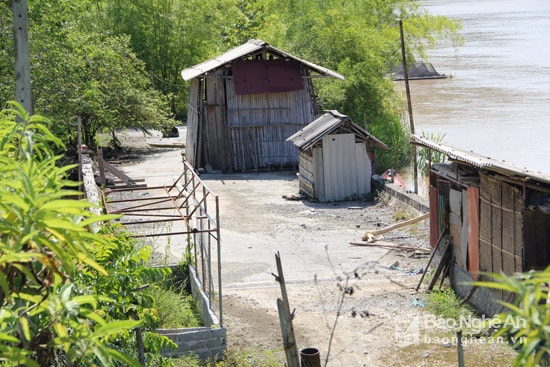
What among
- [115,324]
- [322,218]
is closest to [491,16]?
[322,218]

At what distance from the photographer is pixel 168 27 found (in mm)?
31047

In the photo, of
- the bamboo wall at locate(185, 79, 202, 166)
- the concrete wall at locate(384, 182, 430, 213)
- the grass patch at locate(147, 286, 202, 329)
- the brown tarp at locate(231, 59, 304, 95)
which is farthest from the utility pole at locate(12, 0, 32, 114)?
the bamboo wall at locate(185, 79, 202, 166)

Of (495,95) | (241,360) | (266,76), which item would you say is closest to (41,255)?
(241,360)

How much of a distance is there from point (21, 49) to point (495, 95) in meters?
30.3

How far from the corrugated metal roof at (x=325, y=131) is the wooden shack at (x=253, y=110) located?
122 inches

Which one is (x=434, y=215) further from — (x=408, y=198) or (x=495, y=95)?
(x=495, y=95)

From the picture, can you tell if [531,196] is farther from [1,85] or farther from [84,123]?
[84,123]

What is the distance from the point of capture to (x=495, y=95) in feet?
121

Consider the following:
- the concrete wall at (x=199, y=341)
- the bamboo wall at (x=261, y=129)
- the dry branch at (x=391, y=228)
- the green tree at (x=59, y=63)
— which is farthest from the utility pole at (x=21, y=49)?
the bamboo wall at (x=261, y=129)

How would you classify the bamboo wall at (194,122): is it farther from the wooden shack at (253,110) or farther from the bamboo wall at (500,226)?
the bamboo wall at (500,226)

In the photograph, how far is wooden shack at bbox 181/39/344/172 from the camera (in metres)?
23.5

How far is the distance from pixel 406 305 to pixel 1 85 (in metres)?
7.46

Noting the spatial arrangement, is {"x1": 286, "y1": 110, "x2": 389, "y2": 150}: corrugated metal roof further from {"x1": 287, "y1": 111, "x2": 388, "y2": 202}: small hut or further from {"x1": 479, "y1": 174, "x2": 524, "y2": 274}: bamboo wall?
{"x1": 479, "y1": 174, "x2": 524, "y2": 274}: bamboo wall

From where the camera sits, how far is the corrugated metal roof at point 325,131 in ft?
64.0
